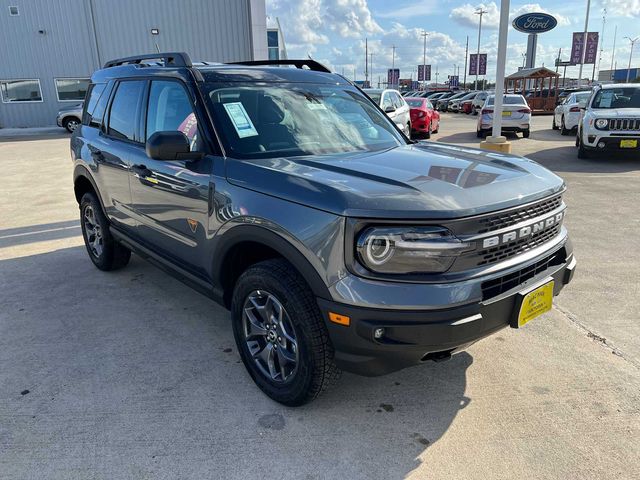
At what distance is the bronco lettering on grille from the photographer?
2.41 metres

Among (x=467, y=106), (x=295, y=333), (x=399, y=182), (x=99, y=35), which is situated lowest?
(x=467, y=106)

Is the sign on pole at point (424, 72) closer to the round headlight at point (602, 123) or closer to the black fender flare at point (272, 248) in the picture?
the round headlight at point (602, 123)

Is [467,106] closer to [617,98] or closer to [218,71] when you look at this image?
[617,98]

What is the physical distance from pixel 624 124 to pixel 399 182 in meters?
10.8

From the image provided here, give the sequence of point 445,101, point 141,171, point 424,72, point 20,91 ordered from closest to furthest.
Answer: point 141,171, point 20,91, point 445,101, point 424,72

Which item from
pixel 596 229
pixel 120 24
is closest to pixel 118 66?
pixel 596 229

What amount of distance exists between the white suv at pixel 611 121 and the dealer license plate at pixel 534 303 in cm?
1012

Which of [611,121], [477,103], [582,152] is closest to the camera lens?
[611,121]

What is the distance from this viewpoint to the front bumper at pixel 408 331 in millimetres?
2229

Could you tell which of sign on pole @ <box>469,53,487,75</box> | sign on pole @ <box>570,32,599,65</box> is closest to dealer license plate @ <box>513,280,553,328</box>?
sign on pole @ <box>570,32,599,65</box>

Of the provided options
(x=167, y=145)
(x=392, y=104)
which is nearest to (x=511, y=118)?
(x=392, y=104)

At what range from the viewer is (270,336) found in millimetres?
2861

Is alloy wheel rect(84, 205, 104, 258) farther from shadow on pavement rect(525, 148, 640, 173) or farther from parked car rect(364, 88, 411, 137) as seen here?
shadow on pavement rect(525, 148, 640, 173)

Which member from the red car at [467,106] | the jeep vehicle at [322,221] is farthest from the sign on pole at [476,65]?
the jeep vehicle at [322,221]
